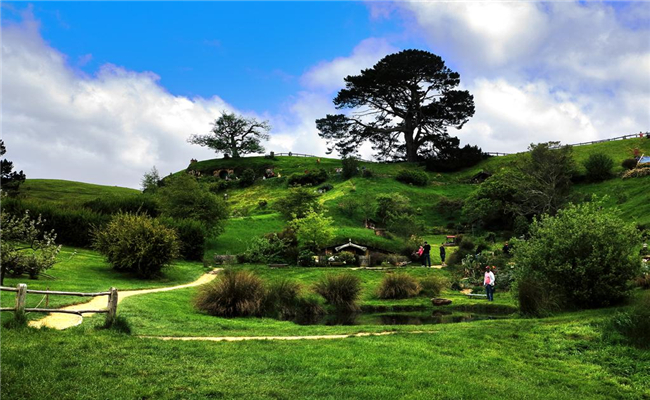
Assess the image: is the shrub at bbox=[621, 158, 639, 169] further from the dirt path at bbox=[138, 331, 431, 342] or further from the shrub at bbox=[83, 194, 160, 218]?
the dirt path at bbox=[138, 331, 431, 342]

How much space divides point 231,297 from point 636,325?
1457 centimetres

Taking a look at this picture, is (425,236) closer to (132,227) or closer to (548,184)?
(548,184)

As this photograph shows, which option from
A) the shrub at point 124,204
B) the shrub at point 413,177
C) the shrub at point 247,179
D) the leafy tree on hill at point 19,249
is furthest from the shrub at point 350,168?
the leafy tree on hill at point 19,249

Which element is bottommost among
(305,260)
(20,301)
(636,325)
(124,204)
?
(636,325)

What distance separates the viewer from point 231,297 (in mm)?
19766

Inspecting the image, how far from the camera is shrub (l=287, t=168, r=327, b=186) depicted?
3044 inches

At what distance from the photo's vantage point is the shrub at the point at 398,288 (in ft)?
91.1

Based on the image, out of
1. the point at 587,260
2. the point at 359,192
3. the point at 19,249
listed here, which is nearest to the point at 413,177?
the point at 359,192

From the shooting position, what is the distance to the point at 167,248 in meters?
28.4

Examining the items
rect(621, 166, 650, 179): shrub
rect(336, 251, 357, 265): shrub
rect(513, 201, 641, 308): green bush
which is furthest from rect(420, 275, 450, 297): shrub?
rect(621, 166, 650, 179): shrub

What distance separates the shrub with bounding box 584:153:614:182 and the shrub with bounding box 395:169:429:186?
74.8 feet

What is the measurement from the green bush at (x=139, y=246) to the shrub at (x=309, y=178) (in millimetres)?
48643

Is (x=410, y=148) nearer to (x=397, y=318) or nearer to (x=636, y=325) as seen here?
(x=397, y=318)

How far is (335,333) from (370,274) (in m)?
19.6
